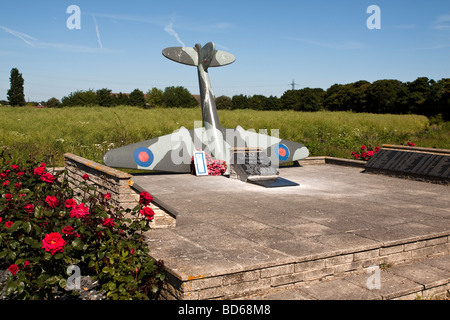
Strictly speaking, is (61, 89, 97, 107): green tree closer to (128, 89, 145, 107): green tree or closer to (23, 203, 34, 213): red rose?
(128, 89, 145, 107): green tree

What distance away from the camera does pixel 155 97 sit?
Result: 9488cm

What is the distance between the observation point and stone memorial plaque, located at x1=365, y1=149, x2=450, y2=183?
12.2 m

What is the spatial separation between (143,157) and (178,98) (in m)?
77.8

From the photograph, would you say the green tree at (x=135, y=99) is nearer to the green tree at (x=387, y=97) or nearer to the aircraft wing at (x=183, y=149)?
the green tree at (x=387, y=97)

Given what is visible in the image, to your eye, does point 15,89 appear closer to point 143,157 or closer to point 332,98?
point 332,98

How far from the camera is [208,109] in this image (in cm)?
1462

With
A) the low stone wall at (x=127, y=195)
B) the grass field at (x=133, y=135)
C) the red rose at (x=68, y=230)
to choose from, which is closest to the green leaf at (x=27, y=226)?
the red rose at (x=68, y=230)

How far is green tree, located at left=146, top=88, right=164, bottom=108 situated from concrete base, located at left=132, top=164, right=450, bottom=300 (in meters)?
85.7

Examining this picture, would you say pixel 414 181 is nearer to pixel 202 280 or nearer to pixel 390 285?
pixel 390 285

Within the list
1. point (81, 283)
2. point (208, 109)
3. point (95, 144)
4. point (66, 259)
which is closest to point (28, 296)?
point (66, 259)

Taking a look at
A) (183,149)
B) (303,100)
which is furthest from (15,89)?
(183,149)

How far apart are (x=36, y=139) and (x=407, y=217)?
15.0 meters

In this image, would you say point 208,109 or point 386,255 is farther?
point 208,109

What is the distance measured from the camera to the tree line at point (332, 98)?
59700mm
